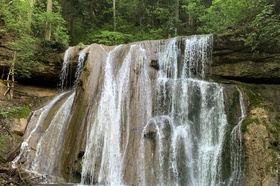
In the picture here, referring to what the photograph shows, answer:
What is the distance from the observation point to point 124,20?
26.0 m

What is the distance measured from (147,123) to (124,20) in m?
16.7

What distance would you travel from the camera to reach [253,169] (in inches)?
380

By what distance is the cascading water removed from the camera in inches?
404

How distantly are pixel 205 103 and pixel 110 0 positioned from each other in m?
18.2

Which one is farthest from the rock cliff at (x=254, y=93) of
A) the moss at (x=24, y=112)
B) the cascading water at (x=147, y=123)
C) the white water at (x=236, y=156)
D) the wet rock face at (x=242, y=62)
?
the moss at (x=24, y=112)

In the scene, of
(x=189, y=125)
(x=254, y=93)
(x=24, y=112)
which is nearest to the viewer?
(x=189, y=125)

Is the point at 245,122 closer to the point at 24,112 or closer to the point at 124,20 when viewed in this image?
the point at 24,112

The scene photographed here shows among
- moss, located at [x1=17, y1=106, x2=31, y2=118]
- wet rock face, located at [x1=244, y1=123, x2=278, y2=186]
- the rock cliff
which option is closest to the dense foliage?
the rock cliff

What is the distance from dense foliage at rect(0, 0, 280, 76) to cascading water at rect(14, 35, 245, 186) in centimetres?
235

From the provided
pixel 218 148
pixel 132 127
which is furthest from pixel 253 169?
pixel 132 127

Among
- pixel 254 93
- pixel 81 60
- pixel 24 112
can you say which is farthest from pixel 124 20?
pixel 254 93

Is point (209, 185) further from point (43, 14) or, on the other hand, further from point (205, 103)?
point (43, 14)

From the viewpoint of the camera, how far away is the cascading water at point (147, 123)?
404 inches

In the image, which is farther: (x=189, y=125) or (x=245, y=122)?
(x=189, y=125)
